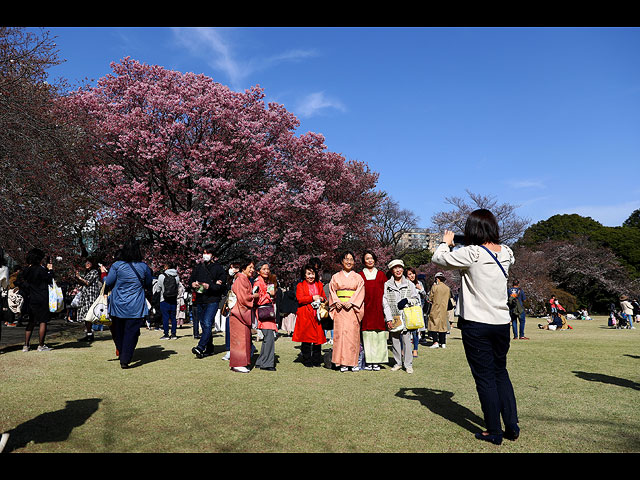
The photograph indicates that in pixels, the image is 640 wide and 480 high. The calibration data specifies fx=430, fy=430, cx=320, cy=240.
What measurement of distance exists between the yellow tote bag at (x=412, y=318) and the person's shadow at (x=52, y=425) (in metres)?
4.81

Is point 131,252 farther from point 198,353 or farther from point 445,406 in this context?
point 445,406

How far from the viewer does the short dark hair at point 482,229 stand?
392 cm

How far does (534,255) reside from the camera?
37.1 metres

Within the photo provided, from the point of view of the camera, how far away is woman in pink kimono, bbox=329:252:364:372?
7.36 meters

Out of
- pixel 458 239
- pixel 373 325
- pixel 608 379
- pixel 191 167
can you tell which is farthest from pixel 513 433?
pixel 191 167

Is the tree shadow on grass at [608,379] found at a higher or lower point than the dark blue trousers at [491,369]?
lower

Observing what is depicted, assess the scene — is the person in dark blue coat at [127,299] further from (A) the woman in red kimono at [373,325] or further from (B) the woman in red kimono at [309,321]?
(A) the woman in red kimono at [373,325]

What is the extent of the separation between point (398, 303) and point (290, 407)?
3.35m

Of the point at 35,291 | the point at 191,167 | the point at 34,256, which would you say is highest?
the point at 191,167

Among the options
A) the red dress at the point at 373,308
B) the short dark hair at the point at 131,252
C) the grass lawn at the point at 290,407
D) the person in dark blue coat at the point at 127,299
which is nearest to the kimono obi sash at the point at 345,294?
the red dress at the point at 373,308

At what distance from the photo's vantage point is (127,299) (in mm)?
7207

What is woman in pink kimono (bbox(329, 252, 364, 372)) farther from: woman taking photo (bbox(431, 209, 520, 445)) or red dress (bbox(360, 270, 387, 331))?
woman taking photo (bbox(431, 209, 520, 445))

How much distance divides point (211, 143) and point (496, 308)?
18.2 metres
